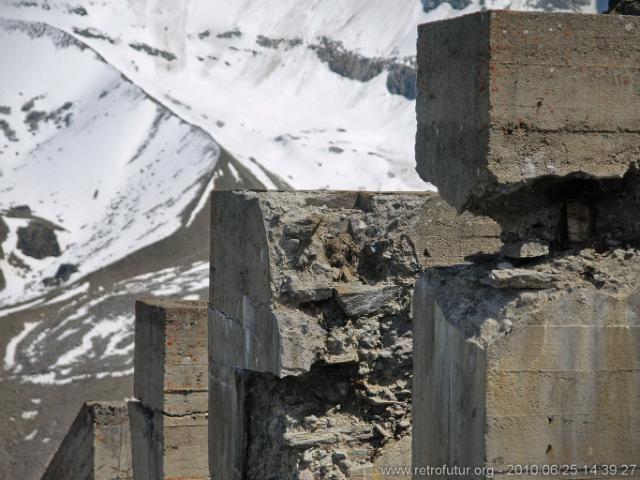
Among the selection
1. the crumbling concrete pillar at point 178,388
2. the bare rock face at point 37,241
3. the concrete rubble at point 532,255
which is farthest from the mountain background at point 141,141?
the concrete rubble at point 532,255

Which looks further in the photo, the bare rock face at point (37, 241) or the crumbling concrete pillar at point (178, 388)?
the bare rock face at point (37, 241)

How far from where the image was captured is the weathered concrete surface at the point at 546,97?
3441 millimetres

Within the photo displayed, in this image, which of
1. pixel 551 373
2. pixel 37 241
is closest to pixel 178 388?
pixel 551 373

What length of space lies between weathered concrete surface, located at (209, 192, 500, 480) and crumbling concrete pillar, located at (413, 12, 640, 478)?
158cm

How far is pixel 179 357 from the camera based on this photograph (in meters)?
7.54

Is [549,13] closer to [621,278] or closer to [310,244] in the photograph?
[621,278]

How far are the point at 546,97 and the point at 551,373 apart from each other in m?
0.70

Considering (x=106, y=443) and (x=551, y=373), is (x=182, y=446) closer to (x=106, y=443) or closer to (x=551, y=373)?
(x=106, y=443)

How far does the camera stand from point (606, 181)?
3.58 m

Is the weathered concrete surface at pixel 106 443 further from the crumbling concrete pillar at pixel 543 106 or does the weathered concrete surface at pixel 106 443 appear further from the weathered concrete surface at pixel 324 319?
the crumbling concrete pillar at pixel 543 106

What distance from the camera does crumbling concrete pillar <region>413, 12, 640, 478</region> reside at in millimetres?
3344

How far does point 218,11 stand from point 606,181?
7519 centimetres

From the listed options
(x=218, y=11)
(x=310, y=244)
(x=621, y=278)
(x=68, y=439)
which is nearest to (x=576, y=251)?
(x=621, y=278)

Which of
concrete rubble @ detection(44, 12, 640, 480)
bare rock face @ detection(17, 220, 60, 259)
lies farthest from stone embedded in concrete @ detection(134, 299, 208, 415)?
bare rock face @ detection(17, 220, 60, 259)
